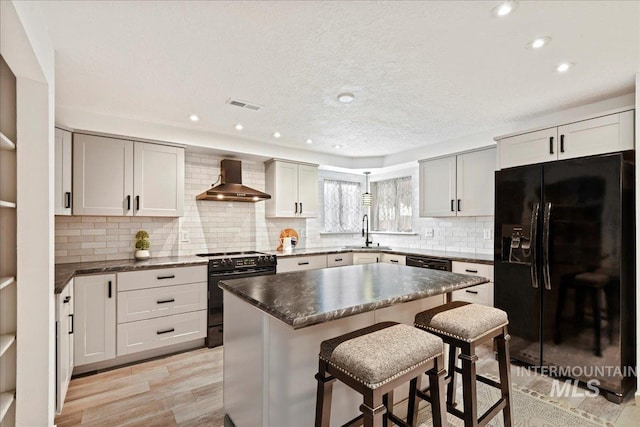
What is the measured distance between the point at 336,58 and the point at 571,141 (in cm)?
206

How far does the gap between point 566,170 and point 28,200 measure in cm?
363

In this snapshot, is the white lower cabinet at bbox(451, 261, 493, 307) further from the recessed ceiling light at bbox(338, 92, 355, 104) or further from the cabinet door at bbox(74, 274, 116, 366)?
the cabinet door at bbox(74, 274, 116, 366)

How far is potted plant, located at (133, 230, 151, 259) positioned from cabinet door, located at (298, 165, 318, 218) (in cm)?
196

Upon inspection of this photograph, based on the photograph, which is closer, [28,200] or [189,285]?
[28,200]

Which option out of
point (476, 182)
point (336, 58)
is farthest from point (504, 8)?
point (476, 182)

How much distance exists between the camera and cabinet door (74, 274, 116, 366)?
2.69 meters

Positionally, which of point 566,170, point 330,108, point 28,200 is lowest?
point 28,200

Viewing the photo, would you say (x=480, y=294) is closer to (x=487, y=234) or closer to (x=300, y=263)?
(x=487, y=234)

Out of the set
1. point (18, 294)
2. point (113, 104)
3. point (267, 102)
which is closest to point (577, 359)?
point (267, 102)

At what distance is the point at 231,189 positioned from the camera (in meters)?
3.80

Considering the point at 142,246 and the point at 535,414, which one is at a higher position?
the point at 142,246

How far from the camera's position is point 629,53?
2.05 meters

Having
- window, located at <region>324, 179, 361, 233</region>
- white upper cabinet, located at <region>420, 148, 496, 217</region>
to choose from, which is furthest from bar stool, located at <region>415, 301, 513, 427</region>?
window, located at <region>324, 179, 361, 233</region>

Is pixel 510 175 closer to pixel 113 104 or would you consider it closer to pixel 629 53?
pixel 629 53
